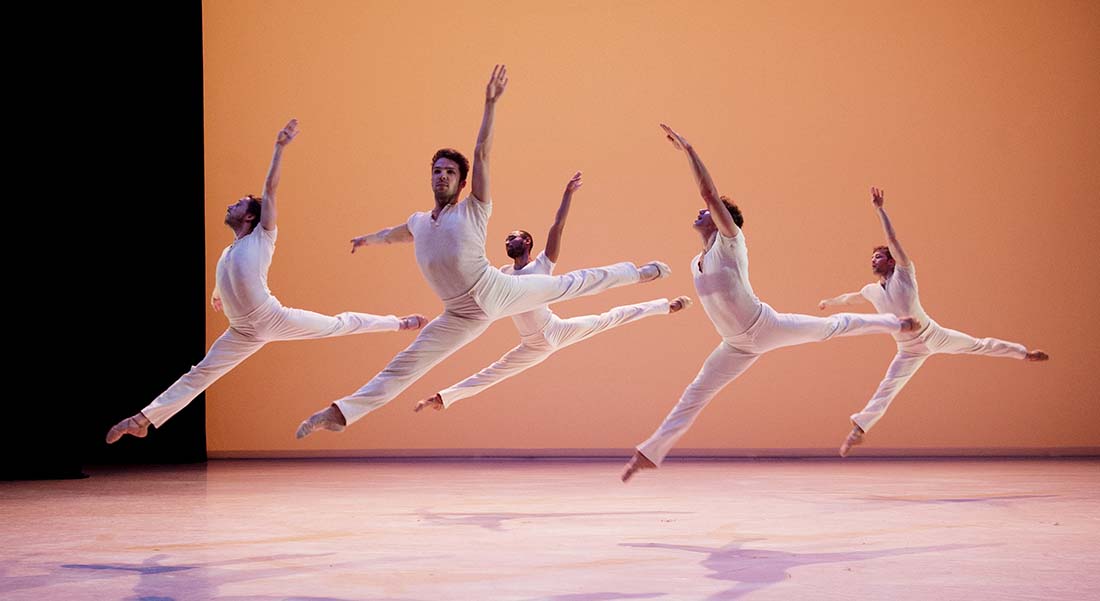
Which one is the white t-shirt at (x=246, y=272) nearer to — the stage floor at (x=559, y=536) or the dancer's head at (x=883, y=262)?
the stage floor at (x=559, y=536)

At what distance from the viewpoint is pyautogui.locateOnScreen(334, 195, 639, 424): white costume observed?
480 cm

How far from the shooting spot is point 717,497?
6.23 metres

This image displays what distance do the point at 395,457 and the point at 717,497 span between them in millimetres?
4070

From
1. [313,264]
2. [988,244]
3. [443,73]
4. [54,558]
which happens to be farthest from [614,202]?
[54,558]

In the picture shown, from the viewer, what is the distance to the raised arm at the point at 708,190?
194 inches

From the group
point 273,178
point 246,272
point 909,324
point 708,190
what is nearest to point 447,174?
point 273,178

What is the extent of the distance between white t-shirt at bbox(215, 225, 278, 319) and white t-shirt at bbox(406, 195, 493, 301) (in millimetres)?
1096

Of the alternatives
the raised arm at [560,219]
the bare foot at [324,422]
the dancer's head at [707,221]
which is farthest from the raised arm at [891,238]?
the bare foot at [324,422]

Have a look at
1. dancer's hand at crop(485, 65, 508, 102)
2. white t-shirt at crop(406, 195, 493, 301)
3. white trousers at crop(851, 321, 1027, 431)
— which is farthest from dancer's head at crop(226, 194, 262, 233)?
white trousers at crop(851, 321, 1027, 431)

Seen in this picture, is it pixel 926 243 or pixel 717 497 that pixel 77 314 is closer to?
pixel 717 497

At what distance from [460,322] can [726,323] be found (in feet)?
4.51

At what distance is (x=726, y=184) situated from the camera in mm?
9219

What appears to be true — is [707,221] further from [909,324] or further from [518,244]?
[518,244]

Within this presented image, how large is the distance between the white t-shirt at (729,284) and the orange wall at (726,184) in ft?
12.7
